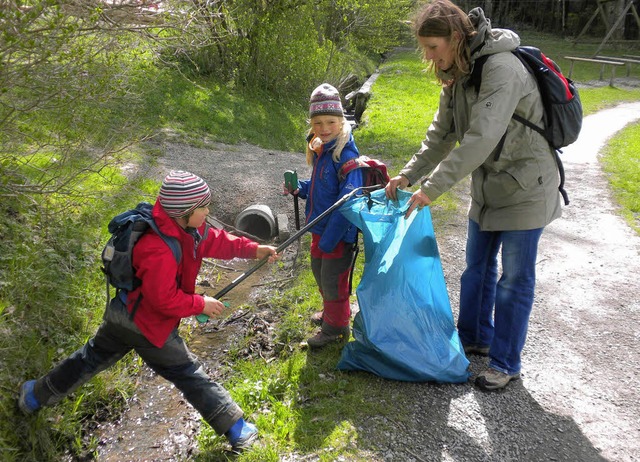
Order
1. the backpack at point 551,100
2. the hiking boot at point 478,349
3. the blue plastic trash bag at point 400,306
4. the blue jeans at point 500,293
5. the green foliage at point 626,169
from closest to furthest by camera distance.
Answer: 1. the backpack at point 551,100
2. the blue jeans at point 500,293
3. the blue plastic trash bag at point 400,306
4. the hiking boot at point 478,349
5. the green foliage at point 626,169

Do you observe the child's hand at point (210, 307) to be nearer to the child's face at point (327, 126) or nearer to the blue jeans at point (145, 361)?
the blue jeans at point (145, 361)

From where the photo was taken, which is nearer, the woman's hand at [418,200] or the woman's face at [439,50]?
the woman's face at [439,50]

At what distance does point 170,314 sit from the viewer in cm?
243

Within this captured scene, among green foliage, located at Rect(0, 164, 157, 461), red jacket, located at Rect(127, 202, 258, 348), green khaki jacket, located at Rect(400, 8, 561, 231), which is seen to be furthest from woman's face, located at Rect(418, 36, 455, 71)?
green foliage, located at Rect(0, 164, 157, 461)

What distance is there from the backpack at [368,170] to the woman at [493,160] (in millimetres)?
149

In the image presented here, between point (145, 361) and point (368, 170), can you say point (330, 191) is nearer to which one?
point (368, 170)

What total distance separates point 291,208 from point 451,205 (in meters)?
1.85

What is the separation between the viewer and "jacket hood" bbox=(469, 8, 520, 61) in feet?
8.18

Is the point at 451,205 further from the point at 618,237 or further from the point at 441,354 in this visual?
the point at 441,354

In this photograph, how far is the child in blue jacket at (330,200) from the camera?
3.12m

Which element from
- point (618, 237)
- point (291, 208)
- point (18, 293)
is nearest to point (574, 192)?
point (618, 237)

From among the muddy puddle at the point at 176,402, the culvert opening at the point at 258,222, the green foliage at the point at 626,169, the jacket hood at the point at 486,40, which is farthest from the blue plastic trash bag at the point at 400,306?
the green foliage at the point at 626,169

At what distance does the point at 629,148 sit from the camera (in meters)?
8.88

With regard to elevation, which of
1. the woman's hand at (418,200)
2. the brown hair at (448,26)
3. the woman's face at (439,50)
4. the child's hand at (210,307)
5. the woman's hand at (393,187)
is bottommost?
the child's hand at (210,307)
